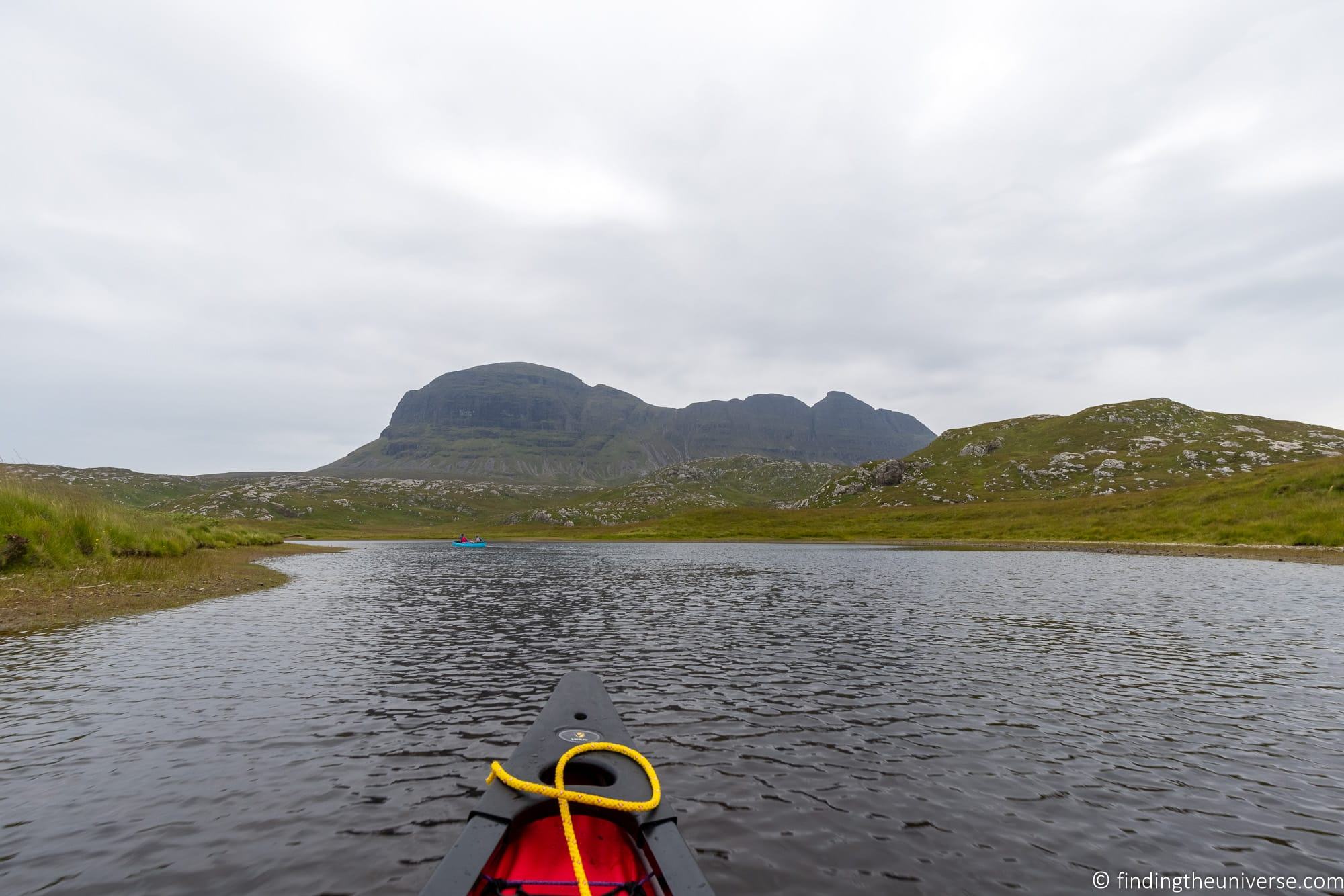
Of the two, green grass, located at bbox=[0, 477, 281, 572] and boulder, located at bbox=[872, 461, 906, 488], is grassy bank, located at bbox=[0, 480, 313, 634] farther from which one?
boulder, located at bbox=[872, 461, 906, 488]

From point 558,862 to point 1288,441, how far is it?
7949 inches

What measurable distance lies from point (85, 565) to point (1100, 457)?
19538cm

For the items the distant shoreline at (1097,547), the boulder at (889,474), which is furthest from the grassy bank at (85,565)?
the boulder at (889,474)

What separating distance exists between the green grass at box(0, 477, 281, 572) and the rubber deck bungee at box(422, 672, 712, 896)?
128 feet

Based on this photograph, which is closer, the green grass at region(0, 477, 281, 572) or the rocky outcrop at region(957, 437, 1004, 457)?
the green grass at region(0, 477, 281, 572)

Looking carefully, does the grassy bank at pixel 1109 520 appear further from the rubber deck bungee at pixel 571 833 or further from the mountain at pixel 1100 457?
the rubber deck bungee at pixel 571 833

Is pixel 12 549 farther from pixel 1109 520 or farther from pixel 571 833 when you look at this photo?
pixel 1109 520

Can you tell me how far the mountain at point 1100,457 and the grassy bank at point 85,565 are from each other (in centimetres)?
15792

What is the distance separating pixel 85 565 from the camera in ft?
115

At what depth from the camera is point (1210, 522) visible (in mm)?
73875

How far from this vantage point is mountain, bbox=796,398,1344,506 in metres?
134

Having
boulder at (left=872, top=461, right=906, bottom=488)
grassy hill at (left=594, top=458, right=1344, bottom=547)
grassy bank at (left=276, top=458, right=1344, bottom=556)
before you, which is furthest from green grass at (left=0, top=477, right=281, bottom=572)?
boulder at (left=872, top=461, right=906, bottom=488)

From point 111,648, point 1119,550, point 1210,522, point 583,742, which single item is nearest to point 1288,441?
point 1210,522

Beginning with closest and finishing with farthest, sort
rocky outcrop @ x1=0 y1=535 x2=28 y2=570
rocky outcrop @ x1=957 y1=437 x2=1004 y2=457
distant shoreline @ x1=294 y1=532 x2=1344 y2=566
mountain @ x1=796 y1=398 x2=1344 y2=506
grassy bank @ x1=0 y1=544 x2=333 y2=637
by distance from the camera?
1. grassy bank @ x1=0 y1=544 x2=333 y2=637
2. rocky outcrop @ x1=0 y1=535 x2=28 y2=570
3. distant shoreline @ x1=294 y1=532 x2=1344 y2=566
4. mountain @ x1=796 y1=398 x2=1344 y2=506
5. rocky outcrop @ x1=957 y1=437 x2=1004 y2=457
